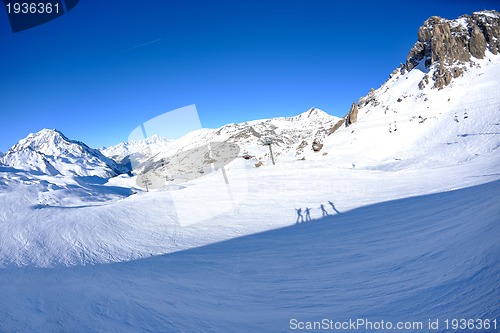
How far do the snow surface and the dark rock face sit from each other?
47650 mm

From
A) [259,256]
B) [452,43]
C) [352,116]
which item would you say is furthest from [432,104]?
→ [259,256]

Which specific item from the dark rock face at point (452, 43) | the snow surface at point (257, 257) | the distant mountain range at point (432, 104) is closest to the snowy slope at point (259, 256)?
the snow surface at point (257, 257)

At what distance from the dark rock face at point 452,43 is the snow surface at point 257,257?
47650 mm

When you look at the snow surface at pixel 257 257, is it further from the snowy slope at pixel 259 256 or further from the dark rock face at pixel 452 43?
the dark rock face at pixel 452 43

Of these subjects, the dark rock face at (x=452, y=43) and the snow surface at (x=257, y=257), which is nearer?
the snow surface at (x=257, y=257)

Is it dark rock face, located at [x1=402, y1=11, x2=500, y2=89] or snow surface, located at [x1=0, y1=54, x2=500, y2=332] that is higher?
dark rock face, located at [x1=402, y1=11, x2=500, y2=89]

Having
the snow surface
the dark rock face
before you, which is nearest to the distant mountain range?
the dark rock face

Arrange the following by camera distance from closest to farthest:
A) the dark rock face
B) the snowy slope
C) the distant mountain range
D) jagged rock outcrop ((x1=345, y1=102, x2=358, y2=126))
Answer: the snowy slope < the distant mountain range < the dark rock face < jagged rock outcrop ((x1=345, y1=102, x2=358, y2=126))

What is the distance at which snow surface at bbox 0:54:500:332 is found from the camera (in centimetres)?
457

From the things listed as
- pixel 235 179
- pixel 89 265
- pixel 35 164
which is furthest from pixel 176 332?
pixel 35 164

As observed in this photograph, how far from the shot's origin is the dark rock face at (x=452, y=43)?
174 feet

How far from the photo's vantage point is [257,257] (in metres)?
8.02

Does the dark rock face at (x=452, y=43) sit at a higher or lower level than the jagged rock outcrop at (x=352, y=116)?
higher

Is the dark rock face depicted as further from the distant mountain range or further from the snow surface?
the snow surface
